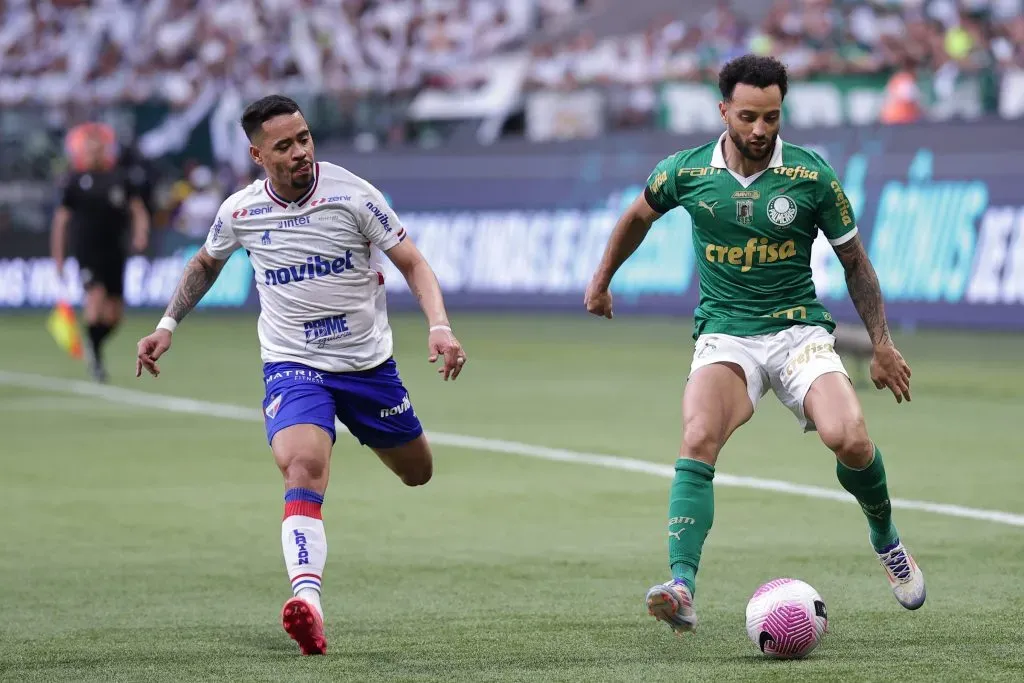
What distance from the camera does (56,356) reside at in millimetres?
22594

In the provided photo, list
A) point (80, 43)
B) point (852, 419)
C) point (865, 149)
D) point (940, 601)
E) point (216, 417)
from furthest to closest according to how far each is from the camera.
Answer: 1. point (80, 43)
2. point (865, 149)
3. point (216, 417)
4. point (940, 601)
5. point (852, 419)

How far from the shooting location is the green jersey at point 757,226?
733cm

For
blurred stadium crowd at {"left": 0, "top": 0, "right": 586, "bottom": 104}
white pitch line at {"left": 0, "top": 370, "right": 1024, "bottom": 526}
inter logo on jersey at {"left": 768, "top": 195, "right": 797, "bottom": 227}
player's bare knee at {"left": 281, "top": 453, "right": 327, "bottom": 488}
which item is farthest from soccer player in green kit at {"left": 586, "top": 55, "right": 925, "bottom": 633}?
blurred stadium crowd at {"left": 0, "top": 0, "right": 586, "bottom": 104}

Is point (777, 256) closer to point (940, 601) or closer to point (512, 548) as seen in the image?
point (940, 601)

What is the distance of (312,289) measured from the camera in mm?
7715

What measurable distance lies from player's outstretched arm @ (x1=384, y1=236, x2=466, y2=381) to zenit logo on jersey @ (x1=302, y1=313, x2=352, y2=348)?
352 mm

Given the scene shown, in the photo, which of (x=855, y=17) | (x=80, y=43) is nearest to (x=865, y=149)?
(x=855, y=17)

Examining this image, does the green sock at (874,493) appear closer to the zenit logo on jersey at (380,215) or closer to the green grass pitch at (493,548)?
the green grass pitch at (493,548)

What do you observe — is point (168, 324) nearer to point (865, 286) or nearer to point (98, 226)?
point (865, 286)

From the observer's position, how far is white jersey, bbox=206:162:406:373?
765 cm

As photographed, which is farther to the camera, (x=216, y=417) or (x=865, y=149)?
(x=865, y=149)

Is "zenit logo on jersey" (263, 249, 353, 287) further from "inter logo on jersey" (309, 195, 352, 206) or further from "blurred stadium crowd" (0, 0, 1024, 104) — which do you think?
"blurred stadium crowd" (0, 0, 1024, 104)

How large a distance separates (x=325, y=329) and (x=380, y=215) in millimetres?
545

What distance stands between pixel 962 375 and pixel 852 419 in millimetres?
11622
